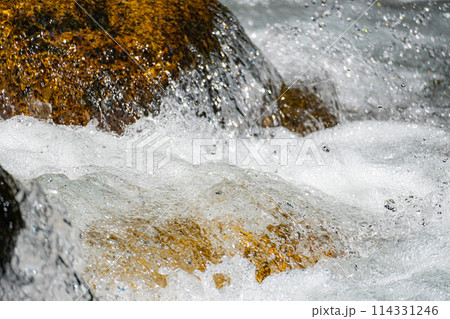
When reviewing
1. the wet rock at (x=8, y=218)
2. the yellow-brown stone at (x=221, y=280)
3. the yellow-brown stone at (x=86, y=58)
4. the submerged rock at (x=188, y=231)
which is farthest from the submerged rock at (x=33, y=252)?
the yellow-brown stone at (x=86, y=58)

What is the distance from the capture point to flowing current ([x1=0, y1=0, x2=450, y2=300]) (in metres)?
1.66

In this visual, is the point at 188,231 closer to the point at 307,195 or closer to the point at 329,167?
the point at 307,195

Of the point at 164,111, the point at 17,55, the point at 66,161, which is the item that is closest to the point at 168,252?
the point at 66,161

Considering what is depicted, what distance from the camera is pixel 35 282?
132 centimetres

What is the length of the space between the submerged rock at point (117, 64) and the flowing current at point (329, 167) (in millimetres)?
90

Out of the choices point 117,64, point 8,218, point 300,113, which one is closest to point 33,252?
point 8,218

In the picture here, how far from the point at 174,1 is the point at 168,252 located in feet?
4.80

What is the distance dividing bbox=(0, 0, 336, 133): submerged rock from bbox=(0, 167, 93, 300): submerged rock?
2.86ft

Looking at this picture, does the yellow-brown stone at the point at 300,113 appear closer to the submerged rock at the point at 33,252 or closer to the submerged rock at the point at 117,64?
the submerged rock at the point at 117,64

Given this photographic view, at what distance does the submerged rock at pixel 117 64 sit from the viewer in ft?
7.35

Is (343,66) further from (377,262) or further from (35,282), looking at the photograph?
(35,282)

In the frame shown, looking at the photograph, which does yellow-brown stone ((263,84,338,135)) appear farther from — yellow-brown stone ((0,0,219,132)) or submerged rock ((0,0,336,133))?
yellow-brown stone ((0,0,219,132))

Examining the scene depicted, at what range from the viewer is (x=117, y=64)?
2311 mm

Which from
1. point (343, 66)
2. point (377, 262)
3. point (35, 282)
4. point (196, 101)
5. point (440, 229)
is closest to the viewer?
point (35, 282)
